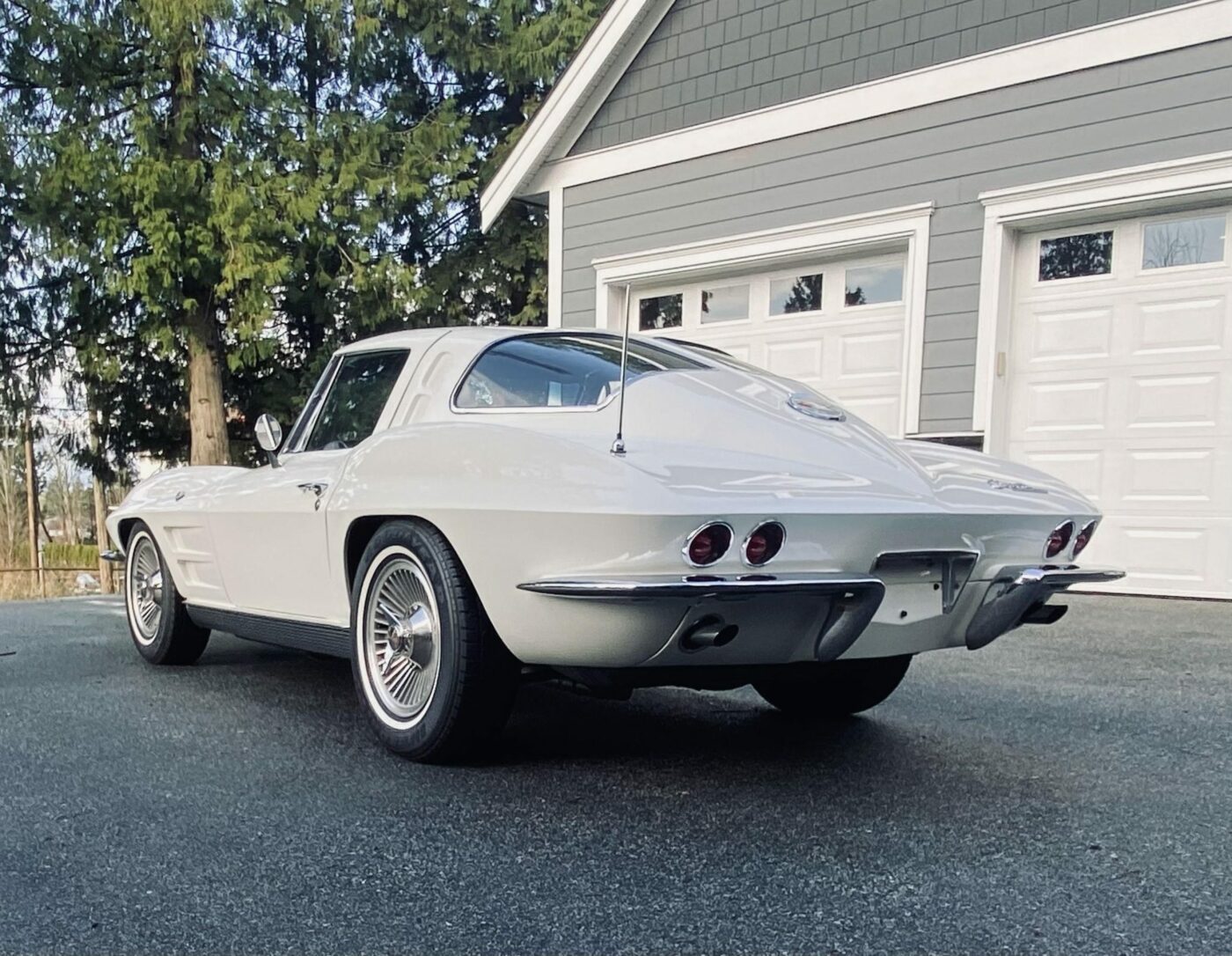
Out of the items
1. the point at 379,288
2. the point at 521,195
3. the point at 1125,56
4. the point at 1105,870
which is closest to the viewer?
the point at 1105,870

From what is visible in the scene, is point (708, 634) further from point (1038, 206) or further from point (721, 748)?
point (1038, 206)

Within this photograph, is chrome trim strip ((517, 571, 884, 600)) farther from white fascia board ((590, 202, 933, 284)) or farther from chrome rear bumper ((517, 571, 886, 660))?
white fascia board ((590, 202, 933, 284))

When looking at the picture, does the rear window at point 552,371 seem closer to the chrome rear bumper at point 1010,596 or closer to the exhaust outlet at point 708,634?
the exhaust outlet at point 708,634

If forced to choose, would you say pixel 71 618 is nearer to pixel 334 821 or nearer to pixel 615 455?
pixel 334 821

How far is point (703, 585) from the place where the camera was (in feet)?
8.30

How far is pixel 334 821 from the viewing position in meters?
2.70

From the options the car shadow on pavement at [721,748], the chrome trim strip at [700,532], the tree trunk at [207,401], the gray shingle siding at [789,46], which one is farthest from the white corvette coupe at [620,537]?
the tree trunk at [207,401]

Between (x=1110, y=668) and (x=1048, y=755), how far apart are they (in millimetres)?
1784

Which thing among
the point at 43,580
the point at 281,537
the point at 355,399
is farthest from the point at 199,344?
the point at 43,580

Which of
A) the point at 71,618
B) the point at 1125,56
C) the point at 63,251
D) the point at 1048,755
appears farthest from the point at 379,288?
the point at 1048,755

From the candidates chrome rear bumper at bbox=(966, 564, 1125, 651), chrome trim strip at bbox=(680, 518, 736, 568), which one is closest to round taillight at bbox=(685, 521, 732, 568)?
chrome trim strip at bbox=(680, 518, 736, 568)

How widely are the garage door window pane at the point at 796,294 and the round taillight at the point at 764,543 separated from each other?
6.55m

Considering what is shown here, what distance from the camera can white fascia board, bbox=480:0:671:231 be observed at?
391 inches

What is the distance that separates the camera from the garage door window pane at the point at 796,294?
896 cm
